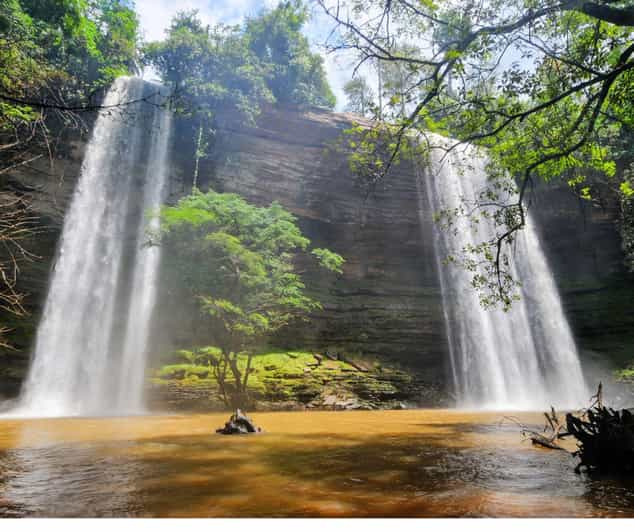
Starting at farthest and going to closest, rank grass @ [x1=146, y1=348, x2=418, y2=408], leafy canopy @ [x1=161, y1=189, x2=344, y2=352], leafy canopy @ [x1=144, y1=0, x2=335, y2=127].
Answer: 1. leafy canopy @ [x1=144, y1=0, x2=335, y2=127]
2. grass @ [x1=146, y1=348, x2=418, y2=408]
3. leafy canopy @ [x1=161, y1=189, x2=344, y2=352]

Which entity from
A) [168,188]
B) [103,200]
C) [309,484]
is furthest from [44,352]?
[309,484]

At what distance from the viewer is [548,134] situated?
253 inches

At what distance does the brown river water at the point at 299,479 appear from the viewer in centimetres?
254

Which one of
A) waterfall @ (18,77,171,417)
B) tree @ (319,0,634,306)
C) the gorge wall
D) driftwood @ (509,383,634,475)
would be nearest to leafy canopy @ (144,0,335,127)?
the gorge wall

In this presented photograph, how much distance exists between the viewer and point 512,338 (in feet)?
53.1

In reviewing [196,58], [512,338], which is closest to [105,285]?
[196,58]

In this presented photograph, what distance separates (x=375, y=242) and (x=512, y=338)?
21.6 feet

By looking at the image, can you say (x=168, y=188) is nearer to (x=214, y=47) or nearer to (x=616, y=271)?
(x=214, y=47)

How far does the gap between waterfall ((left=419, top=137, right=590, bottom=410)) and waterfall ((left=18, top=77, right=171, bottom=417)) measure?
11004 mm

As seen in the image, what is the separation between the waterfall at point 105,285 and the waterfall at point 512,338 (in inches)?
433

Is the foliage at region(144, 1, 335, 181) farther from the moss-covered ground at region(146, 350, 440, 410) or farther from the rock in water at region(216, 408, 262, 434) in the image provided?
the rock in water at region(216, 408, 262, 434)

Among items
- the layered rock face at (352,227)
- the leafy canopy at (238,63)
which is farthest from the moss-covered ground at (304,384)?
the leafy canopy at (238,63)

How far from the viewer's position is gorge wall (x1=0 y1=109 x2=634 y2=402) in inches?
664

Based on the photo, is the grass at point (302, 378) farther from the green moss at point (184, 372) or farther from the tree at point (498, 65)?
the tree at point (498, 65)
